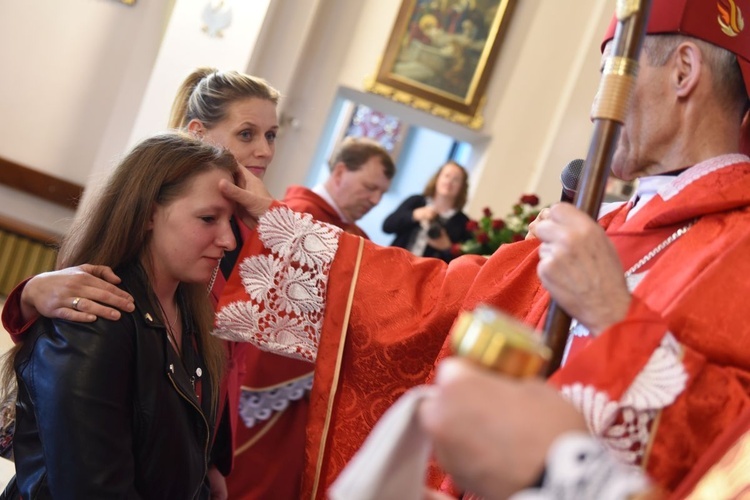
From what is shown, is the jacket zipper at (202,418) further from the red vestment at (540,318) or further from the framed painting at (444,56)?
the framed painting at (444,56)

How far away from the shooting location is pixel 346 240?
2396 millimetres

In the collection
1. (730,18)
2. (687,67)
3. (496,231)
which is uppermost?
(730,18)

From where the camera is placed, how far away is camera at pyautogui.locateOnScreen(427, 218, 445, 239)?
6.90 m

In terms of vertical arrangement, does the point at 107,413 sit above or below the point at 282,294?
below

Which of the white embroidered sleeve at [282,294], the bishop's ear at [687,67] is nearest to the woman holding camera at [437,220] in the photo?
the white embroidered sleeve at [282,294]

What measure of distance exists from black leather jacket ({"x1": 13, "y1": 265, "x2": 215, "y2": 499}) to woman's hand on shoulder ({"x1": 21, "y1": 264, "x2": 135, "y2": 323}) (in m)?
0.03

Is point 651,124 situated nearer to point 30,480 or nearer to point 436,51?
point 30,480

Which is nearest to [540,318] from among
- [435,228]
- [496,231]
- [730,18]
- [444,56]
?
[730,18]

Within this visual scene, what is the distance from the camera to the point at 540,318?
6.72 feet

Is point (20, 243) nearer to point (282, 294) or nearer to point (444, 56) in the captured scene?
point (444, 56)

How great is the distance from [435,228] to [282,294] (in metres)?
4.66

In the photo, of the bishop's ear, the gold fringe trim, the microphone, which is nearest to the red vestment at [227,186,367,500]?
the gold fringe trim

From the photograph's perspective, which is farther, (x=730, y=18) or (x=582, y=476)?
(x=730, y=18)

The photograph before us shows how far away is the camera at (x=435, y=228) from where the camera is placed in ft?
22.6
